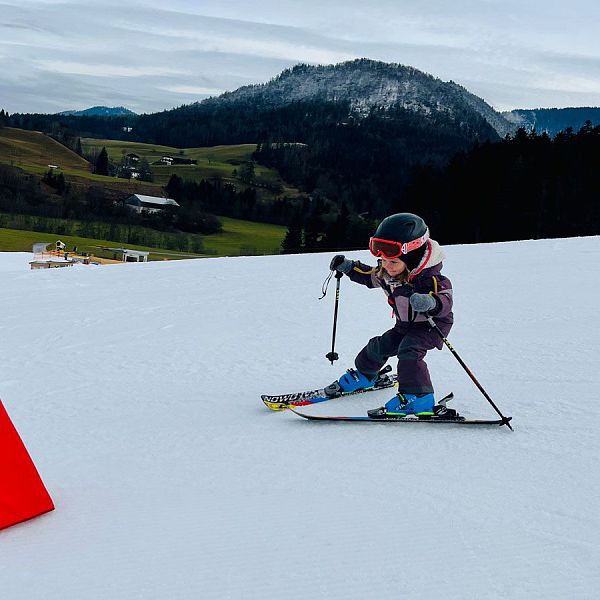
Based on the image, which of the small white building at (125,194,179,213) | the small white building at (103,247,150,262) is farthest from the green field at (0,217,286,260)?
the small white building at (125,194,179,213)

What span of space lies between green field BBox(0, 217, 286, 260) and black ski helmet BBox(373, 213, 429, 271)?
47435 millimetres

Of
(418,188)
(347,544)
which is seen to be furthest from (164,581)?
(418,188)

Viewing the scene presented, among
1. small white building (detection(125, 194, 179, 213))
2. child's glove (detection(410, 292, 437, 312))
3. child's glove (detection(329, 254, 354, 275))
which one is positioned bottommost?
small white building (detection(125, 194, 179, 213))

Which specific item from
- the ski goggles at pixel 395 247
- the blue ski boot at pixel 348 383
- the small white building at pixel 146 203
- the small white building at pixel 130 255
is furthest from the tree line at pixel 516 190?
the small white building at pixel 146 203

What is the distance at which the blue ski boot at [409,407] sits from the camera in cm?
429

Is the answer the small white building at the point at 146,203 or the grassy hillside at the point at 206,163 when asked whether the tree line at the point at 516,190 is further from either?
the grassy hillside at the point at 206,163

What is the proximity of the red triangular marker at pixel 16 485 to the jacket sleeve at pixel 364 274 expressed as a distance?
2573 millimetres

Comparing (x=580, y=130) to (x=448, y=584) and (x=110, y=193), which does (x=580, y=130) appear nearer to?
(x=448, y=584)

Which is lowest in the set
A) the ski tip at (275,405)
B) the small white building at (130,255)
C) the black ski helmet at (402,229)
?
the small white building at (130,255)

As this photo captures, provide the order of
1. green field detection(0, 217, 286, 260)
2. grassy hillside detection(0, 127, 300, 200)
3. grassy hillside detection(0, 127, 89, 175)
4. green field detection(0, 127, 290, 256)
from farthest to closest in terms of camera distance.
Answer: grassy hillside detection(0, 127, 89, 175), grassy hillside detection(0, 127, 300, 200), green field detection(0, 127, 290, 256), green field detection(0, 217, 286, 260)

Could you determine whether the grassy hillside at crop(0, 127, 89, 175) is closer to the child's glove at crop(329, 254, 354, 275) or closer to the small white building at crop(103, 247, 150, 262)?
the small white building at crop(103, 247, 150, 262)

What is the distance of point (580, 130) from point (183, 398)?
4464 centimetres

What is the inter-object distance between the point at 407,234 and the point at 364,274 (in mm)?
606

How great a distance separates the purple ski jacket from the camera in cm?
426
